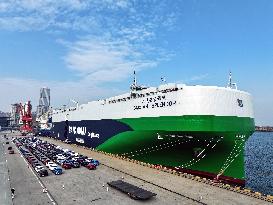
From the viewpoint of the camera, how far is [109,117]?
65.6 metres

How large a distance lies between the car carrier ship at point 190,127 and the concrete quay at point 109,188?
193 inches

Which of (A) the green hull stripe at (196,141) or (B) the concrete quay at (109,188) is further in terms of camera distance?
(A) the green hull stripe at (196,141)

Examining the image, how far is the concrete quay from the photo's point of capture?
30812 millimetres

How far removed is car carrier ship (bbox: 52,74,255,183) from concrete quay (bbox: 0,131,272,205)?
4.90m

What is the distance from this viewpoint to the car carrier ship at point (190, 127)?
41.9 m

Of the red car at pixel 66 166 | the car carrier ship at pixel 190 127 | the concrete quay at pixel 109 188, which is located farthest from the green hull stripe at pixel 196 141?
the red car at pixel 66 166

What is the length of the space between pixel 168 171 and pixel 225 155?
365 inches

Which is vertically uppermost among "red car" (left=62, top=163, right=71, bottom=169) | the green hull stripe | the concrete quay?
the green hull stripe

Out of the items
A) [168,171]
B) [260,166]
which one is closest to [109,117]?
[168,171]

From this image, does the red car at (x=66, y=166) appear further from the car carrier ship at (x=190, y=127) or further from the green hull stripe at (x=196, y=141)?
the green hull stripe at (x=196, y=141)

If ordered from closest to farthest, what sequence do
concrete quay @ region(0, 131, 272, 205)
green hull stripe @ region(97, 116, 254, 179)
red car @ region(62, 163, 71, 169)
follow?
concrete quay @ region(0, 131, 272, 205), green hull stripe @ region(97, 116, 254, 179), red car @ region(62, 163, 71, 169)

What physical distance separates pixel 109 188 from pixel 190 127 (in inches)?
575

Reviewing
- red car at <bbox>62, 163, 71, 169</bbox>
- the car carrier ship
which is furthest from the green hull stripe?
red car at <bbox>62, 163, 71, 169</bbox>

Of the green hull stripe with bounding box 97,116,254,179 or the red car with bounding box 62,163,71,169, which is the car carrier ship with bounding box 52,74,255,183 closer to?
the green hull stripe with bounding box 97,116,254,179
